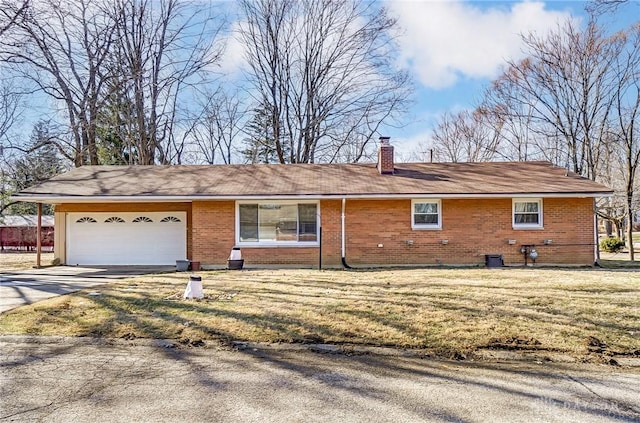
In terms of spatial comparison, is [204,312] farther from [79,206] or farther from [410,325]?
[79,206]

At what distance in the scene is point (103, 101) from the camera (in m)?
24.3

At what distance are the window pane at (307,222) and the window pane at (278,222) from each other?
0.46 feet

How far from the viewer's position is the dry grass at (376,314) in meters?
5.65

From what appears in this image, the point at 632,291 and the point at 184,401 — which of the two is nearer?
the point at 184,401

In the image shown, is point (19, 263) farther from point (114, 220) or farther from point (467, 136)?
point (467, 136)

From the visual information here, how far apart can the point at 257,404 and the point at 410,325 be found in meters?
2.97

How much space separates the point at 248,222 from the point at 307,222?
6.64 feet

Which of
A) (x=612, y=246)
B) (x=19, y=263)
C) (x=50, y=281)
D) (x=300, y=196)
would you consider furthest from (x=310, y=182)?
(x=612, y=246)

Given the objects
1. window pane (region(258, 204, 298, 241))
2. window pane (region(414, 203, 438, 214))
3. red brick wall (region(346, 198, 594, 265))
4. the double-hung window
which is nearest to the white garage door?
window pane (region(258, 204, 298, 241))

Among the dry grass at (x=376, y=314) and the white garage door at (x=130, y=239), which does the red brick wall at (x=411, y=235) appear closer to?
the white garage door at (x=130, y=239)

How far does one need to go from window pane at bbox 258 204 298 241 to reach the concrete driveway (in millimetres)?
3653

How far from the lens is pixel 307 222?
48.4 feet

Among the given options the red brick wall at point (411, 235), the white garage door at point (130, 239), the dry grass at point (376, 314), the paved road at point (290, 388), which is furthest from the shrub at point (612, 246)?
the paved road at point (290, 388)

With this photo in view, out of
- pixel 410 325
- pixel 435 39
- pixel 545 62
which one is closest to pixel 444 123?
pixel 545 62
